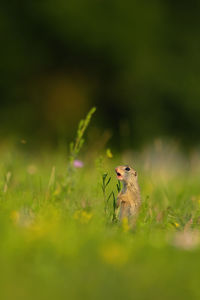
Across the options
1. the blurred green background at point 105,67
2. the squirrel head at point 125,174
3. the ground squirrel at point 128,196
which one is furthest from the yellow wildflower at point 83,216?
the blurred green background at point 105,67

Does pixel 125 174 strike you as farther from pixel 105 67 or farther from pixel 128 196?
pixel 105 67

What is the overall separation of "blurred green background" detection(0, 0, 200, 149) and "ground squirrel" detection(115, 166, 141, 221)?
45.0 feet

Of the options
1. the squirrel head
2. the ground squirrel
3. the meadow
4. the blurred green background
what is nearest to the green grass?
the meadow

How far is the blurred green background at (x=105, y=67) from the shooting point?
64.4 feet

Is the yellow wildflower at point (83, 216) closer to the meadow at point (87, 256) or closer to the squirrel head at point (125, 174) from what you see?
the meadow at point (87, 256)

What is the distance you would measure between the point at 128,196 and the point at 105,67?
15804 millimetres

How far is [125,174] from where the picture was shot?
5375mm

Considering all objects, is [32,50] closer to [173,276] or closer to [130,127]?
[130,127]

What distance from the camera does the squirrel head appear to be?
5332 mm

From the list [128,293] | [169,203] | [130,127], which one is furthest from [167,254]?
[130,127]

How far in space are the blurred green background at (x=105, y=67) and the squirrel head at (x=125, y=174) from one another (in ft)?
44.9

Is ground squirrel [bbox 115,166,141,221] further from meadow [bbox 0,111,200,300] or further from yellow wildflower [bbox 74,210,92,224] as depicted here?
yellow wildflower [bbox 74,210,92,224]

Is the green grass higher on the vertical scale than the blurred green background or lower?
lower

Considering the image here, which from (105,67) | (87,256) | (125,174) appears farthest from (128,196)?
(105,67)
